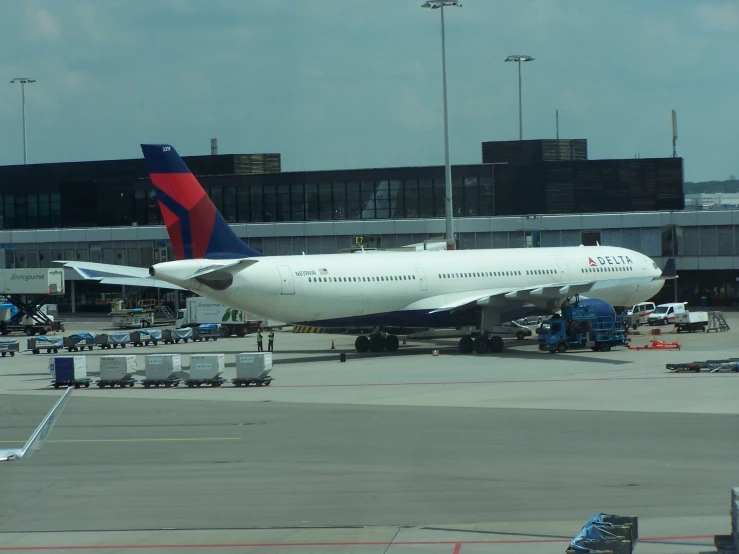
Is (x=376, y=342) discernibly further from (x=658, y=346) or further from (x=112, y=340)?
(x=112, y=340)

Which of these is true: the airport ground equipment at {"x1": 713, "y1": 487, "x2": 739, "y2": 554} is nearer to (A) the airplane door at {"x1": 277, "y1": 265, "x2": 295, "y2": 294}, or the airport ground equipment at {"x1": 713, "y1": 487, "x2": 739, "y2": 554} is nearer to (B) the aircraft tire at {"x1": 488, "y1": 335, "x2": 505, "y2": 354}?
(A) the airplane door at {"x1": 277, "y1": 265, "x2": 295, "y2": 294}

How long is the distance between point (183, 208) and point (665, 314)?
→ 36.0m

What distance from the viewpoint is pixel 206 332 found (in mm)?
69500

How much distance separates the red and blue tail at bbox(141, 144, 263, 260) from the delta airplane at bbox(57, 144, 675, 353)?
0.15 ft

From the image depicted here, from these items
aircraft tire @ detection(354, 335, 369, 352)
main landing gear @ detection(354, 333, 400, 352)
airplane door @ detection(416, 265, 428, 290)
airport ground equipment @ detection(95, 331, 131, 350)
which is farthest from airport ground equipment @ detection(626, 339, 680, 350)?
airport ground equipment @ detection(95, 331, 131, 350)

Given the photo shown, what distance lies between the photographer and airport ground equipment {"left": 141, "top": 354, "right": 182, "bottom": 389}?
42031 mm

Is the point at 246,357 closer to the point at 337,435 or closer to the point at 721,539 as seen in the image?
the point at 337,435

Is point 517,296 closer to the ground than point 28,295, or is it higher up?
closer to the ground

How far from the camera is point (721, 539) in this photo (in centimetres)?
1505

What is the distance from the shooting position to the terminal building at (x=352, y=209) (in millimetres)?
85688

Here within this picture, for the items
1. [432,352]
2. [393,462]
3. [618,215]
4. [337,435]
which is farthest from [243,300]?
[618,215]

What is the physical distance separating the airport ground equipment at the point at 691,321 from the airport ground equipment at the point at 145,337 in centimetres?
3203

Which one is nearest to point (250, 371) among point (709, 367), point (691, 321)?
point (709, 367)

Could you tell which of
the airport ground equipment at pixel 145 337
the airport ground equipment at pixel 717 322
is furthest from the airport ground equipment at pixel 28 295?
the airport ground equipment at pixel 717 322
